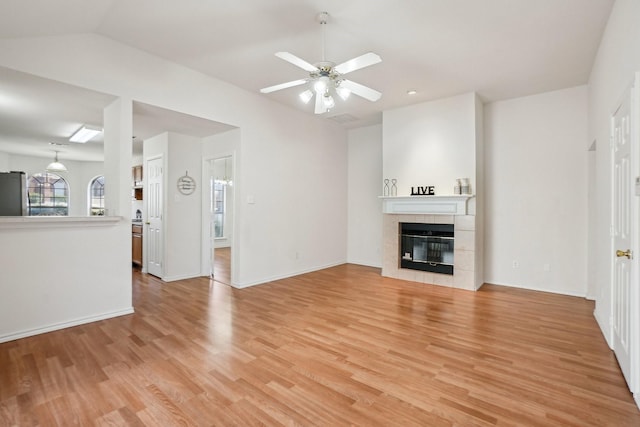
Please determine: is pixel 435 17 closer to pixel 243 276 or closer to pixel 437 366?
pixel 437 366

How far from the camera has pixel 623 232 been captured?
2332mm

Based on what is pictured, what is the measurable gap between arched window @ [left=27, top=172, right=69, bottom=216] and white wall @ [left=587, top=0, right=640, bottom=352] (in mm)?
12205

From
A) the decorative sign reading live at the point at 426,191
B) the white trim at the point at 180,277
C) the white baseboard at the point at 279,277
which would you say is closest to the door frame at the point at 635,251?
the decorative sign reading live at the point at 426,191

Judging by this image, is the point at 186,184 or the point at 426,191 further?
the point at 186,184

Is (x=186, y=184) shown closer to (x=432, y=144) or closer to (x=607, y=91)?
(x=432, y=144)

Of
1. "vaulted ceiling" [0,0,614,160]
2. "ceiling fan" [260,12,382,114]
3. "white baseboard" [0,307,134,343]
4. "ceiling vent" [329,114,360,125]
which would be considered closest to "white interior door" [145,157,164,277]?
"white baseboard" [0,307,134,343]

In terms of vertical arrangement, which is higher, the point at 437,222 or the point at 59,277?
the point at 437,222

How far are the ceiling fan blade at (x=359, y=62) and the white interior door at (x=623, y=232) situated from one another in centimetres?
179

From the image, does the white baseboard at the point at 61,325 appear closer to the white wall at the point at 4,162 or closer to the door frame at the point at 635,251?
the door frame at the point at 635,251

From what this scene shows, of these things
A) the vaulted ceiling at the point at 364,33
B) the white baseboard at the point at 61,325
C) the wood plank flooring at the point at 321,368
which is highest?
the vaulted ceiling at the point at 364,33

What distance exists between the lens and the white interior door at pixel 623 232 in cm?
213

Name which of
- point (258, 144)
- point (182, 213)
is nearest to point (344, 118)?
point (258, 144)

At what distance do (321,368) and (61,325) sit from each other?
2.73m

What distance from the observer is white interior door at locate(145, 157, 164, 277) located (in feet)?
17.6
